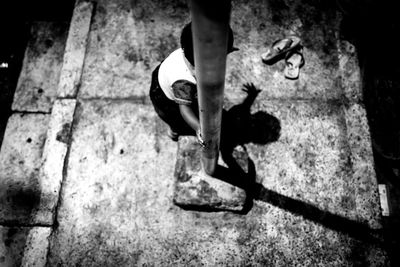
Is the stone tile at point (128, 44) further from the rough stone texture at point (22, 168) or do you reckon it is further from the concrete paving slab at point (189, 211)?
the rough stone texture at point (22, 168)

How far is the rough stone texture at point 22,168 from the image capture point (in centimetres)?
317

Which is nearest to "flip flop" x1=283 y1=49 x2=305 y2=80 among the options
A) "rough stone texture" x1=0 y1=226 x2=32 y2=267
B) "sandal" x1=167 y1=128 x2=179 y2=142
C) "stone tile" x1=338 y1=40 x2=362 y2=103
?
"stone tile" x1=338 y1=40 x2=362 y2=103

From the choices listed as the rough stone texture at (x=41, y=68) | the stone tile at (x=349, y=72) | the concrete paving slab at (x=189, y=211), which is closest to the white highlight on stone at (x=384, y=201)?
the concrete paving slab at (x=189, y=211)

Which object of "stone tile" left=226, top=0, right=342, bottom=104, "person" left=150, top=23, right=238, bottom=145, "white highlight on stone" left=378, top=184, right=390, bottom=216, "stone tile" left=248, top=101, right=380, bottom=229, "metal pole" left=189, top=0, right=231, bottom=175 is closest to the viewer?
"metal pole" left=189, top=0, right=231, bottom=175

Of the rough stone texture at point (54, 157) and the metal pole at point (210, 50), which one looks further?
the rough stone texture at point (54, 157)

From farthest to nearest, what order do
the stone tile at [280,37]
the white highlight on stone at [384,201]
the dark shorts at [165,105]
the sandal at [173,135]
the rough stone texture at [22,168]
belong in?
the white highlight on stone at [384,201]
the stone tile at [280,37]
the rough stone texture at [22,168]
the sandal at [173,135]
the dark shorts at [165,105]

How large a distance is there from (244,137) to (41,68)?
285cm

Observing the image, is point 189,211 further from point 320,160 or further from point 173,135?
point 320,160

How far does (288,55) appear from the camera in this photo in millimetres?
3383

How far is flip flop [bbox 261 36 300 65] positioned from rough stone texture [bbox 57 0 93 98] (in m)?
2.20

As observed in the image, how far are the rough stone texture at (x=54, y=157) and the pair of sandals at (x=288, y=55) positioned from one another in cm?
236

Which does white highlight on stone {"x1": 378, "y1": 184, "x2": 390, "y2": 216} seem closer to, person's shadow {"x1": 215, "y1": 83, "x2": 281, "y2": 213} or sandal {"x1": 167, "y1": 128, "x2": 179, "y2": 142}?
person's shadow {"x1": 215, "y1": 83, "x2": 281, "y2": 213}

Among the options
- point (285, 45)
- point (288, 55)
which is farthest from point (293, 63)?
point (285, 45)

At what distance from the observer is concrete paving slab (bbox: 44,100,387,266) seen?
2798mm
